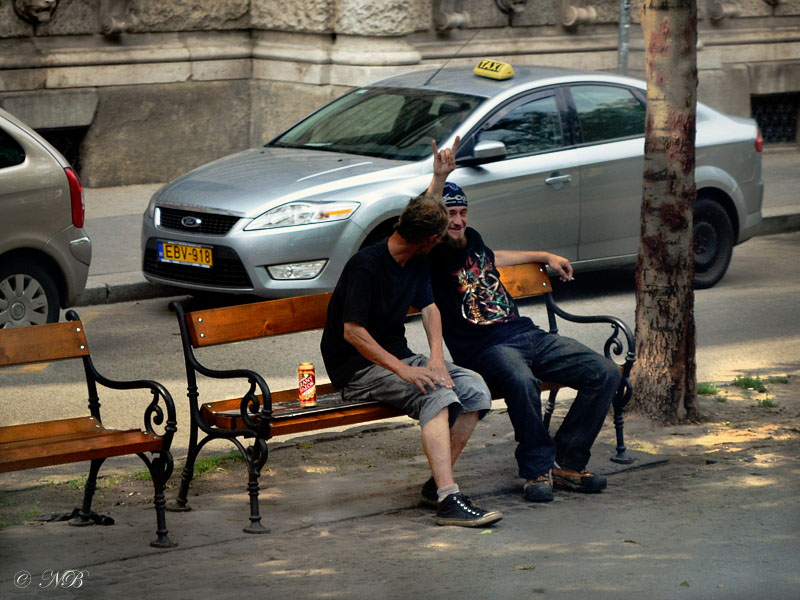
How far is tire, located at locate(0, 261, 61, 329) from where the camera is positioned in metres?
8.57

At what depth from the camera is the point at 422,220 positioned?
5734 millimetres

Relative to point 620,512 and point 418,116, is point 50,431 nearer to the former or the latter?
point 620,512

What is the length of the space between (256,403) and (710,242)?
20.4ft

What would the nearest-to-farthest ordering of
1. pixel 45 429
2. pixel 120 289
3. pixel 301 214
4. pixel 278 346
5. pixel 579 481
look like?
pixel 45 429 → pixel 579 481 → pixel 278 346 → pixel 301 214 → pixel 120 289

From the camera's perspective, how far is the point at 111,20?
1503 centimetres

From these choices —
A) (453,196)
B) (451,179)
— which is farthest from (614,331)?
(451,179)

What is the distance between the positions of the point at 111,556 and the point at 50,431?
655mm

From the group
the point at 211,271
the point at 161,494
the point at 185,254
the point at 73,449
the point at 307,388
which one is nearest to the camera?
the point at 73,449

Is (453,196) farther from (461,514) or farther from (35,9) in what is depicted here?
(35,9)

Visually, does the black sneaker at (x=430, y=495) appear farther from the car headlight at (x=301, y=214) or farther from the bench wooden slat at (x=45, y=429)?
the car headlight at (x=301, y=214)

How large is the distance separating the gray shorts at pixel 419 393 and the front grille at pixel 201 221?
11.4 feet

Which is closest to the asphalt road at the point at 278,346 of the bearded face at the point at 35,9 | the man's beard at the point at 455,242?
the man's beard at the point at 455,242

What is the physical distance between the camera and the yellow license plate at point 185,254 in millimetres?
9258

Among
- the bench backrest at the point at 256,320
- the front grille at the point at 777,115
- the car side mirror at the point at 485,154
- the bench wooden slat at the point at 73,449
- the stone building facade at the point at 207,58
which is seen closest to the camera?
the bench wooden slat at the point at 73,449
